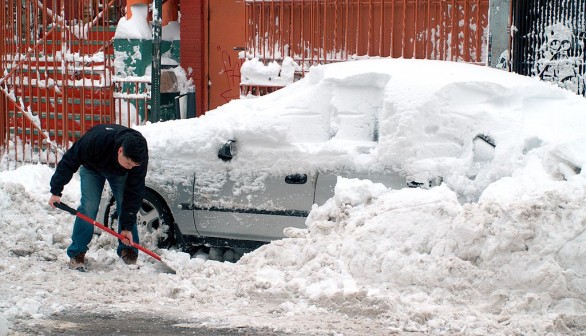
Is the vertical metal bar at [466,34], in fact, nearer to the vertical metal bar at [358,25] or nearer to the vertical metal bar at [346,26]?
the vertical metal bar at [358,25]

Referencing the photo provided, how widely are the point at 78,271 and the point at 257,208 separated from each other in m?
1.54

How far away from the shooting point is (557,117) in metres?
7.49

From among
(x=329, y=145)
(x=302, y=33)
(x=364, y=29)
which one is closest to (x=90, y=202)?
(x=329, y=145)

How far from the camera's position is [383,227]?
6.89m

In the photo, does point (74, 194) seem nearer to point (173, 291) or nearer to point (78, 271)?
point (78, 271)

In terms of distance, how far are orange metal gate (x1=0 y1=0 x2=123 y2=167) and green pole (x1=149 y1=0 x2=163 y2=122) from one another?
2.69 ft

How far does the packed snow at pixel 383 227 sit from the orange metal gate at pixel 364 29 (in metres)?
4.22

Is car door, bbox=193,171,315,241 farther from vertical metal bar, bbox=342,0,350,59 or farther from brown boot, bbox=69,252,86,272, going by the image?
vertical metal bar, bbox=342,0,350,59

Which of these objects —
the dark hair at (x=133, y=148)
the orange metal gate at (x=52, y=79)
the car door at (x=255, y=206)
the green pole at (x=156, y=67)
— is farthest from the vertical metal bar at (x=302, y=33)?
the dark hair at (x=133, y=148)

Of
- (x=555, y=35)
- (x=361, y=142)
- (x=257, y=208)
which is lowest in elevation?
(x=257, y=208)

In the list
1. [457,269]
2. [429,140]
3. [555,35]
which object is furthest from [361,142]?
[555,35]

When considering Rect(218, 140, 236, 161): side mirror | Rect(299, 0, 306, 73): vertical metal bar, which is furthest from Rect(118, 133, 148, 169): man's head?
Rect(299, 0, 306, 73): vertical metal bar

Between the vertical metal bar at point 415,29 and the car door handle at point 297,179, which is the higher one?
the vertical metal bar at point 415,29

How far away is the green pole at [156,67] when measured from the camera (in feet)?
40.9
